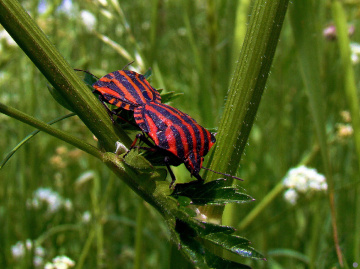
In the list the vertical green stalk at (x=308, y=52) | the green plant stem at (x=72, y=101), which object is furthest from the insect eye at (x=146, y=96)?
the vertical green stalk at (x=308, y=52)

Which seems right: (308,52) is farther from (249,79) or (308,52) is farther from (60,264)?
(60,264)

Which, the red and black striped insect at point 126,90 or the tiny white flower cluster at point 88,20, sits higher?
the tiny white flower cluster at point 88,20

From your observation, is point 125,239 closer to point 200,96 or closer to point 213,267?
point 200,96

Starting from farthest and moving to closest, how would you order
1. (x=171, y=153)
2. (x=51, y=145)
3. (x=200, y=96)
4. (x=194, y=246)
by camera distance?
(x=51, y=145)
(x=200, y=96)
(x=171, y=153)
(x=194, y=246)

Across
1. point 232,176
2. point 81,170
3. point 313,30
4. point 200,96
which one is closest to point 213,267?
point 232,176

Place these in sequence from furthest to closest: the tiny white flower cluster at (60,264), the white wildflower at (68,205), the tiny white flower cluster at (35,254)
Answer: the white wildflower at (68,205) → the tiny white flower cluster at (35,254) → the tiny white flower cluster at (60,264)

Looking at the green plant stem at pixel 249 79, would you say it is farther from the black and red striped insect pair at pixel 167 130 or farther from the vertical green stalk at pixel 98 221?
the vertical green stalk at pixel 98 221

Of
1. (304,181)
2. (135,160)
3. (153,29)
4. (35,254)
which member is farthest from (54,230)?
(135,160)

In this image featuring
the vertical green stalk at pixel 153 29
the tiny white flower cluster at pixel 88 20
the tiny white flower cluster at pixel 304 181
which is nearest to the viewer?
the vertical green stalk at pixel 153 29
